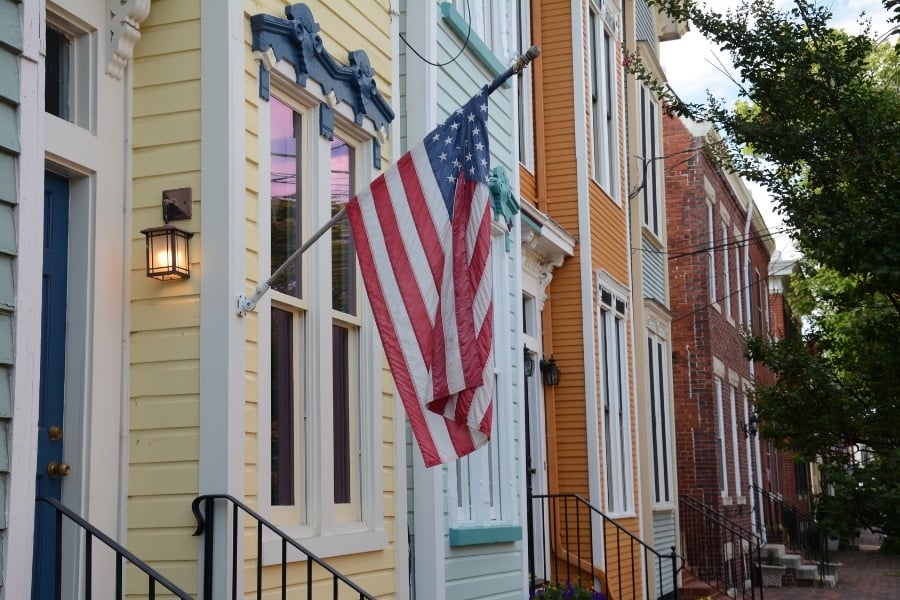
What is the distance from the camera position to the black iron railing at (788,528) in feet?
82.4

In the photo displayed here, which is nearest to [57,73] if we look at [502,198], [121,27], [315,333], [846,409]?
[121,27]

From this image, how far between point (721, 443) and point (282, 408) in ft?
51.9

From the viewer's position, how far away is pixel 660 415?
694 inches

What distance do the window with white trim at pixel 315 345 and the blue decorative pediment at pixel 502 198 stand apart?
2467mm

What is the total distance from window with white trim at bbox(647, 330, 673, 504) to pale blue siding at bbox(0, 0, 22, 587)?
13.3 meters

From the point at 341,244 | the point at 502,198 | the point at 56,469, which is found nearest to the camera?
the point at 56,469

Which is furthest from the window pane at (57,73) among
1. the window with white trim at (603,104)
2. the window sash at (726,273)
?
the window sash at (726,273)

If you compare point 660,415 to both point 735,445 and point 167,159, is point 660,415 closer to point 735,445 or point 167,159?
point 735,445

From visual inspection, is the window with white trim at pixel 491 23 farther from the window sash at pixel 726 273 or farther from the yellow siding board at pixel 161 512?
the window sash at pixel 726 273

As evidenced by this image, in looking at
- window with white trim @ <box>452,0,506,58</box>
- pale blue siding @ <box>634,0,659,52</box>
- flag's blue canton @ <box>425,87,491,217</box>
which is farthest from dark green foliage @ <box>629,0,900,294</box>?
pale blue siding @ <box>634,0,659,52</box>

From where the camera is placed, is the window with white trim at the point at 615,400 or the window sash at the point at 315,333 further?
the window with white trim at the point at 615,400

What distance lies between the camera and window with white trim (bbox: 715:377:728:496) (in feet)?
66.8

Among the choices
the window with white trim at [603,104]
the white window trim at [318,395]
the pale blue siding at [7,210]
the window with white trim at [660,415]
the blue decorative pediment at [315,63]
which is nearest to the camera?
the pale blue siding at [7,210]

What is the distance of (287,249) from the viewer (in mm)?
6270
